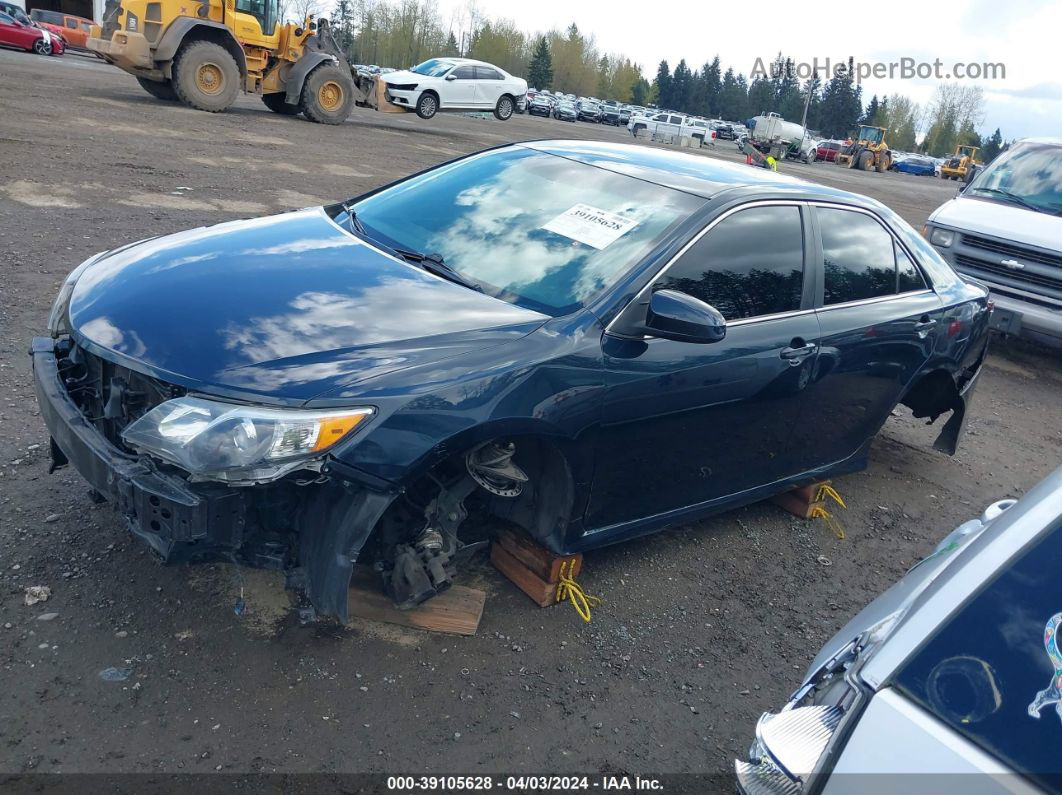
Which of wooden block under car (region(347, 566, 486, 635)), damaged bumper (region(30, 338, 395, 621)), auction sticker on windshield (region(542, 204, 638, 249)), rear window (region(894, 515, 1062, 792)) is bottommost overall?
wooden block under car (region(347, 566, 486, 635))

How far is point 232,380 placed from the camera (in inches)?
98.1

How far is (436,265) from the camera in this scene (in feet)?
11.0

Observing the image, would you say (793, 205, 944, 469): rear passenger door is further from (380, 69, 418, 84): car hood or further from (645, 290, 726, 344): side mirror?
(380, 69, 418, 84): car hood

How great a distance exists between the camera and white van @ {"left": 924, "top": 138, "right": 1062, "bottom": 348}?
307 inches

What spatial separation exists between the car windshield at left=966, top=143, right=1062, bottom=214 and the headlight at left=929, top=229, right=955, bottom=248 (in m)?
0.68

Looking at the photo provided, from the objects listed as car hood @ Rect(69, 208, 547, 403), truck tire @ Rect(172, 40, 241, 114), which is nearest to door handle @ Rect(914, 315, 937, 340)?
car hood @ Rect(69, 208, 547, 403)

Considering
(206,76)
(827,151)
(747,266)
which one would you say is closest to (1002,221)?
(747,266)

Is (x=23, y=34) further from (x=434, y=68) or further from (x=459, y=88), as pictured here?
(x=459, y=88)

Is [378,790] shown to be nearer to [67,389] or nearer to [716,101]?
[67,389]

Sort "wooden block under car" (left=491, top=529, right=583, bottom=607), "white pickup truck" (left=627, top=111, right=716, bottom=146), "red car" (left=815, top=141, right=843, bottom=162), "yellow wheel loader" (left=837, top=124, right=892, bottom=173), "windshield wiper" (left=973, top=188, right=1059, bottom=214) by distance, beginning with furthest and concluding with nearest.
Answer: "red car" (left=815, top=141, right=843, bottom=162) → "yellow wheel loader" (left=837, top=124, right=892, bottom=173) → "white pickup truck" (left=627, top=111, right=716, bottom=146) → "windshield wiper" (left=973, top=188, right=1059, bottom=214) → "wooden block under car" (left=491, top=529, right=583, bottom=607)

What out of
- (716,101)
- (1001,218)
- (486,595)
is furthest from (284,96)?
(716,101)

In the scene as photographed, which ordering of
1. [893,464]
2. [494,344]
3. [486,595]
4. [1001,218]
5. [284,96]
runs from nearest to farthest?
[494,344] → [486,595] → [893,464] → [1001,218] → [284,96]

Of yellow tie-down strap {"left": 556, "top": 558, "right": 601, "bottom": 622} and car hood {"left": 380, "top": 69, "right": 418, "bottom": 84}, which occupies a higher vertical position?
car hood {"left": 380, "top": 69, "right": 418, "bottom": 84}

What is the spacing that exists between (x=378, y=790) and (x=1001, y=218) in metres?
8.18
